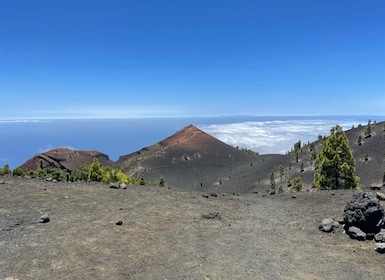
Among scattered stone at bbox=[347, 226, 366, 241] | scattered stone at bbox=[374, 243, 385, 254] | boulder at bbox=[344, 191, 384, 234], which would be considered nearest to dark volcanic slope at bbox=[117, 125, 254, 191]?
boulder at bbox=[344, 191, 384, 234]

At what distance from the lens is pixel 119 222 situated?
40.8ft

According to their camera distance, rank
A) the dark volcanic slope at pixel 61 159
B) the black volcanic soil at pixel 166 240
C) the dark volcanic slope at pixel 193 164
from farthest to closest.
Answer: the dark volcanic slope at pixel 61 159
the dark volcanic slope at pixel 193 164
the black volcanic soil at pixel 166 240

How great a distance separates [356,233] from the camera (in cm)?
1182

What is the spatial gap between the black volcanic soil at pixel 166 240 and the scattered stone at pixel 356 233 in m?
0.34

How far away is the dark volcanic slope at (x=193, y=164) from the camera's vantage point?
257 ft

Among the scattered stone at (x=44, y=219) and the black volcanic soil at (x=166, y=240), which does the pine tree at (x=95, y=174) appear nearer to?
the black volcanic soil at (x=166, y=240)

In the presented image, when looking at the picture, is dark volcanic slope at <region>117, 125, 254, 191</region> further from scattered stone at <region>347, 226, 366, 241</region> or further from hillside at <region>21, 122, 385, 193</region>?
scattered stone at <region>347, 226, 366, 241</region>

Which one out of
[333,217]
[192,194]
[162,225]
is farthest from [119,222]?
[333,217]

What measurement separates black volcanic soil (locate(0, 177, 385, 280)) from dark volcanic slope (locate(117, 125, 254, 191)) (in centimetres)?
5359

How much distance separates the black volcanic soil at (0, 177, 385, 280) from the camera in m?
8.88

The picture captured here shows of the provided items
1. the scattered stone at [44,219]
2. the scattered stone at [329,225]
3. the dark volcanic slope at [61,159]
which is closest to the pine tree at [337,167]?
the scattered stone at [329,225]

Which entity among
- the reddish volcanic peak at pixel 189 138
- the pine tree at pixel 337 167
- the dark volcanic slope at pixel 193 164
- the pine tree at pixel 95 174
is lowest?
the dark volcanic slope at pixel 193 164

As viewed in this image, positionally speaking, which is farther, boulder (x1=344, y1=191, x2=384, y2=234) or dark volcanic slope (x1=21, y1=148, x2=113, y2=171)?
dark volcanic slope (x1=21, y1=148, x2=113, y2=171)

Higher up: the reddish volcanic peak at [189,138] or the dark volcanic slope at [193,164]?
the reddish volcanic peak at [189,138]
